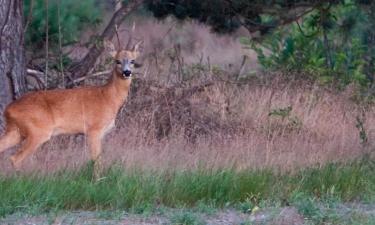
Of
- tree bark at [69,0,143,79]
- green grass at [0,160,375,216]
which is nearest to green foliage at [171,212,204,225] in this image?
green grass at [0,160,375,216]

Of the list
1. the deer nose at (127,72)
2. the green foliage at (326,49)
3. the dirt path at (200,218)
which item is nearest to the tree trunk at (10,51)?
the deer nose at (127,72)

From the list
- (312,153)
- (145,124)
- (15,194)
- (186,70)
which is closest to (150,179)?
(15,194)

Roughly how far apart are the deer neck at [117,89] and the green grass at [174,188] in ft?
7.22

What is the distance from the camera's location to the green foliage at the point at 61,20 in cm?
1666

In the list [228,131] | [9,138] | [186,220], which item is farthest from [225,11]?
[186,220]

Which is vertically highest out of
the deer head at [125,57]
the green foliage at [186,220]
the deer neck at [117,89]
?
the deer head at [125,57]

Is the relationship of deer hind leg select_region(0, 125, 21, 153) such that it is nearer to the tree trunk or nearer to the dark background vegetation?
the dark background vegetation

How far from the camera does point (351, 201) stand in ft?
35.8

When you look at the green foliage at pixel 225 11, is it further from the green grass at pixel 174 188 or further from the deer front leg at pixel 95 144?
the green grass at pixel 174 188

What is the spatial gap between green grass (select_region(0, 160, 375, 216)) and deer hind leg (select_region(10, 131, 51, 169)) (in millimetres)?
1531

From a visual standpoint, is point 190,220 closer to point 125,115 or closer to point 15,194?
point 15,194

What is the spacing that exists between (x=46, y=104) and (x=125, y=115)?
2.58 meters

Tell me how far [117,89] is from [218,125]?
2.36m

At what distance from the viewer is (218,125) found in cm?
1518
